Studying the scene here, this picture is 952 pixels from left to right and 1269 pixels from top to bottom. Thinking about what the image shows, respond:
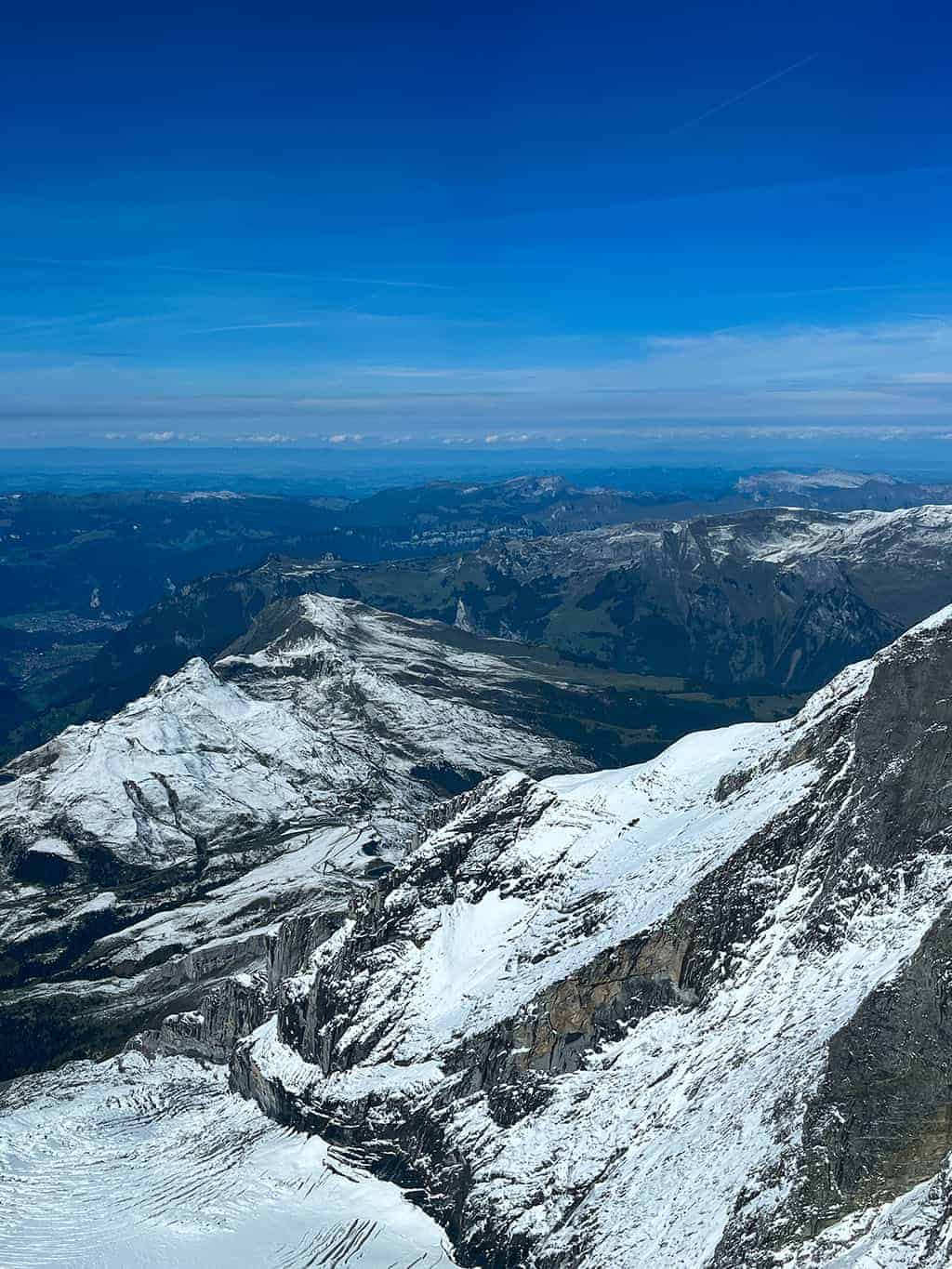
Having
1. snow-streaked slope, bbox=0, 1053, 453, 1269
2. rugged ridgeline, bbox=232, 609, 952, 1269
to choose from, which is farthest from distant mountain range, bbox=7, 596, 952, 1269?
snow-streaked slope, bbox=0, 1053, 453, 1269

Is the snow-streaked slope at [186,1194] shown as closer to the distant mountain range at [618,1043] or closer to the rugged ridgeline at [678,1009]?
the distant mountain range at [618,1043]

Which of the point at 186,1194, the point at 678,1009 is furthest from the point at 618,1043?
the point at 186,1194

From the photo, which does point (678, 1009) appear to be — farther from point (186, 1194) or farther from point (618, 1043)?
point (186, 1194)

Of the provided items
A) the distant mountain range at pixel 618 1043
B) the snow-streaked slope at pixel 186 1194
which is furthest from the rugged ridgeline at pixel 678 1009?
the snow-streaked slope at pixel 186 1194

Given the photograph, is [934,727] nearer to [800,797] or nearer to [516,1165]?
[800,797]

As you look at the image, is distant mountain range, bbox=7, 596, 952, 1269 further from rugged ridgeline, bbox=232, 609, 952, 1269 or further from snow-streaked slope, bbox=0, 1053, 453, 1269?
snow-streaked slope, bbox=0, 1053, 453, 1269

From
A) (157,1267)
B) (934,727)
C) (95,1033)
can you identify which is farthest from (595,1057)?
(95,1033)

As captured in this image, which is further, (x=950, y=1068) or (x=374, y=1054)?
(x=374, y=1054)
